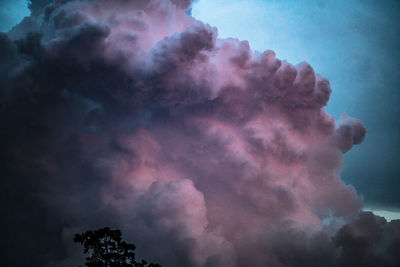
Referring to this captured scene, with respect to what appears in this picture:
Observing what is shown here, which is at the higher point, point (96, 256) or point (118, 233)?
point (118, 233)

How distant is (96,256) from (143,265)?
4.58 metres

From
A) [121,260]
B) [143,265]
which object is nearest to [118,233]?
[121,260]

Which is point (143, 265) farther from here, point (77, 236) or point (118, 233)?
point (77, 236)

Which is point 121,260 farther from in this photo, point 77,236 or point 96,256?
point 77,236

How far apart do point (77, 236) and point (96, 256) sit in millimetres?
2585

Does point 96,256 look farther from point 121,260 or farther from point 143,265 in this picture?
point 143,265

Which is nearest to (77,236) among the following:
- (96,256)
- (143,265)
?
(96,256)

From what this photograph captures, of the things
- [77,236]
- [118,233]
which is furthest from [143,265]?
[77,236]

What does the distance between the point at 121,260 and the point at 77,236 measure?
463 cm

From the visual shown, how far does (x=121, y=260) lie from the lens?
26.1m

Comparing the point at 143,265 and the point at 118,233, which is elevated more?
the point at 118,233

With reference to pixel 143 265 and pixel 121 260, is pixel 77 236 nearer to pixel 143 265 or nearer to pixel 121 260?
pixel 121 260

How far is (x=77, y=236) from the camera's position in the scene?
25141mm

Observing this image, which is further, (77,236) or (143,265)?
(143,265)
